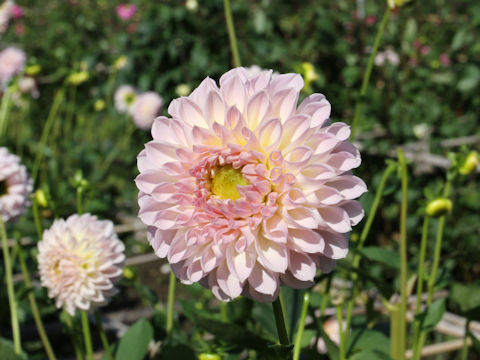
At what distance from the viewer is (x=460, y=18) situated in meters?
3.79

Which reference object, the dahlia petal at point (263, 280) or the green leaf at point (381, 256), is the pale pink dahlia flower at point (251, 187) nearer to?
the dahlia petal at point (263, 280)

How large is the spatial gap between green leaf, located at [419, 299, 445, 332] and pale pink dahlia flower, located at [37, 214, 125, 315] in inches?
22.0

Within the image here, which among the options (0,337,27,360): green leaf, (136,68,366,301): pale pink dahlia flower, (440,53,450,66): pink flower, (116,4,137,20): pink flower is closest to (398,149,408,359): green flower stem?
(136,68,366,301): pale pink dahlia flower

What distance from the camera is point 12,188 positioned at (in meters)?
1.34

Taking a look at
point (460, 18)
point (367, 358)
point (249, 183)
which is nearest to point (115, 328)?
point (367, 358)

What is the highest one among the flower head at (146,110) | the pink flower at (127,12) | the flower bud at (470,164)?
the pink flower at (127,12)

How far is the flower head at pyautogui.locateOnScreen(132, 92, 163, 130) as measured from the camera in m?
3.02

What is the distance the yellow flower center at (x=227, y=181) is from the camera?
0.75 metres

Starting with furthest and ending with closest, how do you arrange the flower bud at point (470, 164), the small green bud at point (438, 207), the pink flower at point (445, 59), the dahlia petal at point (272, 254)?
the pink flower at point (445, 59)
the flower bud at point (470, 164)
the small green bud at point (438, 207)
the dahlia petal at point (272, 254)

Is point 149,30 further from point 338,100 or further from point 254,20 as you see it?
point 338,100

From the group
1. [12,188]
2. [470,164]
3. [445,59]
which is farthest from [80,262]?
[445,59]

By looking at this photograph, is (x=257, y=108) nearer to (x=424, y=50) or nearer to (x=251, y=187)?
(x=251, y=187)

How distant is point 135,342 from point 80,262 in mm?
180

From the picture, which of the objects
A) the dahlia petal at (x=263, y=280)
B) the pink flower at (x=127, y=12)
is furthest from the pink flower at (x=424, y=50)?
the dahlia petal at (x=263, y=280)
